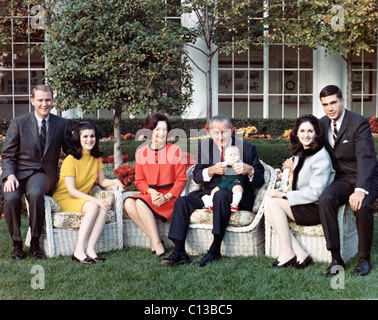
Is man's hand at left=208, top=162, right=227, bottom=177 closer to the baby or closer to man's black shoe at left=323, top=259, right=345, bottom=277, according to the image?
the baby

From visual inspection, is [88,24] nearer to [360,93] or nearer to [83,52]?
[83,52]

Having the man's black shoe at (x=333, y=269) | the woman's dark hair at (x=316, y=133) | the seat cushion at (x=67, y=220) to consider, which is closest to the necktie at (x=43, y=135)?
the seat cushion at (x=67, y=220)

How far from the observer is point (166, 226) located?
4184 millimetres

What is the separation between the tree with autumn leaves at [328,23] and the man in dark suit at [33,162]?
722 centimetres

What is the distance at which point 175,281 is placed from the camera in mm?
3324

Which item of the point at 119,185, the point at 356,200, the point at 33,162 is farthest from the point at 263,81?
the point at 356,200

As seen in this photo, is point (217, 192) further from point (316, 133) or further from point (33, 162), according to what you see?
point (33, 162)

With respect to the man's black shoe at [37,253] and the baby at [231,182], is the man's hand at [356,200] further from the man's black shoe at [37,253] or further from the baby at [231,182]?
the man's black shoe at [37,253]

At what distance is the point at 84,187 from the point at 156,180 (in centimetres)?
65

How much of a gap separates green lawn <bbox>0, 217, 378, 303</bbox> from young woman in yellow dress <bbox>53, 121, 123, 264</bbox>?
0.19m

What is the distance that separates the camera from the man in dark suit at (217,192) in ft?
12.4

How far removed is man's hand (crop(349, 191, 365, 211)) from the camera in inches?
137

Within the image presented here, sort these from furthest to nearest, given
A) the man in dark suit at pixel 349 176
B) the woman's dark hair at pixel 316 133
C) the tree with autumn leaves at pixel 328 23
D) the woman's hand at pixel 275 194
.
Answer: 1. the tree with autumn leaves at pixel 328 23
2. the woman's hand at pixel 275 194
3. the woman's dark hair at pixel 316 133
4. the man in dark suit at pixel 349 176
